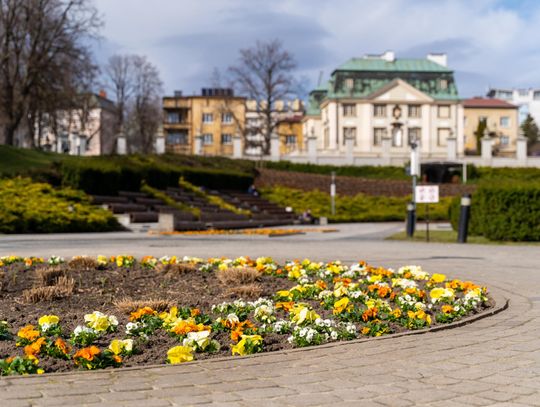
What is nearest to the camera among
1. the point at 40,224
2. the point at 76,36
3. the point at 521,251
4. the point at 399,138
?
the point at 521,251

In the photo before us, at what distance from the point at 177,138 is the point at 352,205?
60.5m

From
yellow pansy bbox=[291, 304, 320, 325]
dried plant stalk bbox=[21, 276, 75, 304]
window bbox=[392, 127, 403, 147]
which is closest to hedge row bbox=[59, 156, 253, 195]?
dried plant stalk bbox=[21, 276, 75, 304]

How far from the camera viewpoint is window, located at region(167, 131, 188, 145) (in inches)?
4215

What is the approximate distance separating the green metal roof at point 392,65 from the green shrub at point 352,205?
3627 cm

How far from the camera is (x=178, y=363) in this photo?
18.0 ft

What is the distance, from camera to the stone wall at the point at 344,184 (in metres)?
56.6

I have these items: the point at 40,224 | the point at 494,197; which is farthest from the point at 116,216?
the point at 494,197

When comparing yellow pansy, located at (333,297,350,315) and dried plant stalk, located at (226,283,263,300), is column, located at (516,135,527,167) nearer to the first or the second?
dried plant stalk, located at (226,283,263,300)

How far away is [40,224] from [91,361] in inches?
900

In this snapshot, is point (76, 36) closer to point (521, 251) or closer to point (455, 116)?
point (521, 251)

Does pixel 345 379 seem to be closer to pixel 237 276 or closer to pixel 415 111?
pixel 237 276

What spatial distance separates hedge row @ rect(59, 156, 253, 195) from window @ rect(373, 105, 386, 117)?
121 feet

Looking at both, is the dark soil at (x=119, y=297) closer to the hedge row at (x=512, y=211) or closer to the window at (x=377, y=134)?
the hedge row at (x=512, y=211)

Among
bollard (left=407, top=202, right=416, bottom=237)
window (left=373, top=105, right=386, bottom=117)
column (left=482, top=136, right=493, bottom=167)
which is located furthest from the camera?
window (left=373, top=105, right=386, bottom=117)
